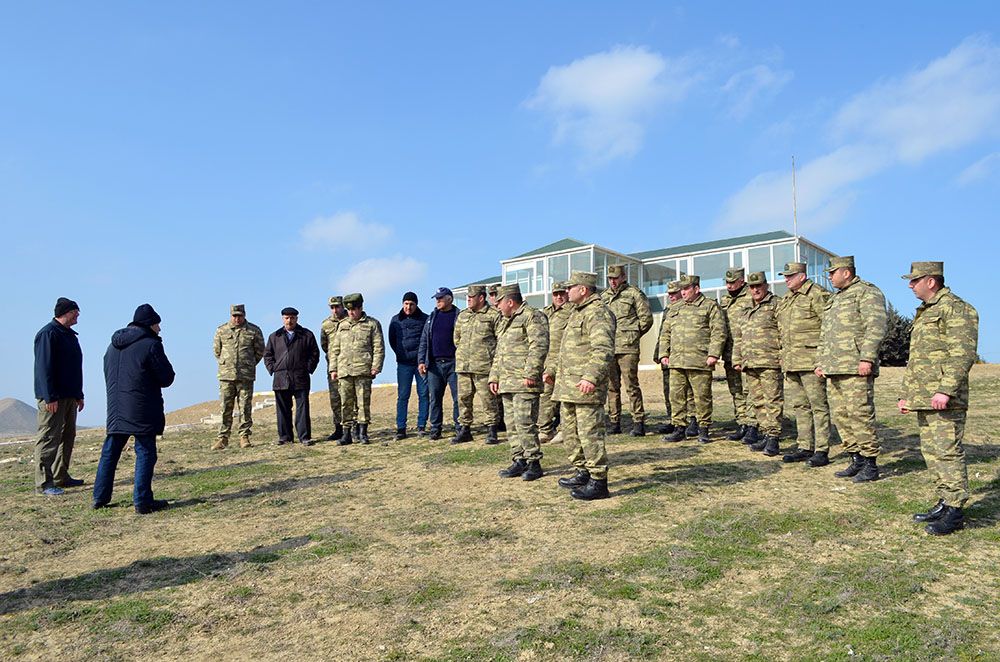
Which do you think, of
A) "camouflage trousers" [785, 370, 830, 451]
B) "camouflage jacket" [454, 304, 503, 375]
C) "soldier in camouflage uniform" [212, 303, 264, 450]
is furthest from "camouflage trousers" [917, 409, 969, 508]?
"soldier in camouflage uniform" [212, 303, 264, 450]

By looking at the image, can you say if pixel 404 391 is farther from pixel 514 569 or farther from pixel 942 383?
pixel 942 383

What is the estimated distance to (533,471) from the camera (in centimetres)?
740

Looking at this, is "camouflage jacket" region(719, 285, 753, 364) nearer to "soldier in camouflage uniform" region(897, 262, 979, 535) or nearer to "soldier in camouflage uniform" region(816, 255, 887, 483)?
"soldier in camouflage uniform" region(816, 255, 887, 483)

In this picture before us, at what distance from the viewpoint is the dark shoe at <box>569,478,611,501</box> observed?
647cm

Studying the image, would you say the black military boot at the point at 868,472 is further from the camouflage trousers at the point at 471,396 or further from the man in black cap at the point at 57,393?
the man in black cap at the point at 57,393

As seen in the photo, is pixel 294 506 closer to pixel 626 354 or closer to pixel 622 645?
pixel 622 645

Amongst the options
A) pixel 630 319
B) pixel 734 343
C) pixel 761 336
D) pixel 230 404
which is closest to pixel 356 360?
pixel 230 404

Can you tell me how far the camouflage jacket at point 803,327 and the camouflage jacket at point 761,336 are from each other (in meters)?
0.39

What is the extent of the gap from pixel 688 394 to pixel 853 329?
9.45 feet

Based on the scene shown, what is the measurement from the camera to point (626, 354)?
9562mm

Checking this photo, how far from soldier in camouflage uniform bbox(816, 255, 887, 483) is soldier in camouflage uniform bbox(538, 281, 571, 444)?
301 centimetres

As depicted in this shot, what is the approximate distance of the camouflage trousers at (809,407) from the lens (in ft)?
24.6

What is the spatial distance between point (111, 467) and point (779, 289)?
90.6 ft

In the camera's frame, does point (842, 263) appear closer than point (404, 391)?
Yes
